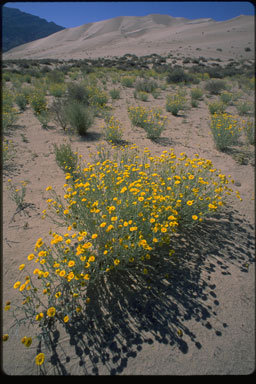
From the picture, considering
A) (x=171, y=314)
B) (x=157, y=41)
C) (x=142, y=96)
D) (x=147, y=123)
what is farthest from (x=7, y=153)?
(x=157, y=41)

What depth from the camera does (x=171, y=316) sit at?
2.04 meters

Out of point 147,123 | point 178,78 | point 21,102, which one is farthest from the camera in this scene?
point 178,78

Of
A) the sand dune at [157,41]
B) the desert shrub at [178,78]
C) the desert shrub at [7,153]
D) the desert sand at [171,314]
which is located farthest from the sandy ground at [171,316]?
the sand dune at [157,41]

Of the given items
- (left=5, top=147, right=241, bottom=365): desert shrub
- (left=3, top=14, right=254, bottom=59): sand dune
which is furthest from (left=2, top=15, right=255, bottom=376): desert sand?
(left=3, top=14, right=254, bottom=59): sand dune

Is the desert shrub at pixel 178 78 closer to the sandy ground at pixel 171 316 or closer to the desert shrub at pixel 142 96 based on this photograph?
the desert shrub at pixel 142 96

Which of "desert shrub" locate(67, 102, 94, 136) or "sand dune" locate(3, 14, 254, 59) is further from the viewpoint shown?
"sand dune" locate(3, 14, 254, 59)

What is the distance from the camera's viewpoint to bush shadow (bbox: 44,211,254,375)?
5.93 ft

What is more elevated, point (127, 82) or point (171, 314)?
point (127, 82)

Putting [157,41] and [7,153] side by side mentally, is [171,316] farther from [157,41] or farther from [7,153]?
[157,41]

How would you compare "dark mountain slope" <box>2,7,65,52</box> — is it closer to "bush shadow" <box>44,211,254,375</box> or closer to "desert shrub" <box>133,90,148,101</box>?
"desert shrub" <box>133,90,148,101</box>

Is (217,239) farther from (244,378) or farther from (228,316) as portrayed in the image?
(244,378)

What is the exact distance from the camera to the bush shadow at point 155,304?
181 centimetres

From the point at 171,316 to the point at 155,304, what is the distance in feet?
0.65

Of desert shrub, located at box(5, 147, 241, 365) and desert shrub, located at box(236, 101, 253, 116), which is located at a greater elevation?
desert shrub, located at box(236, 101, 253, 116)
